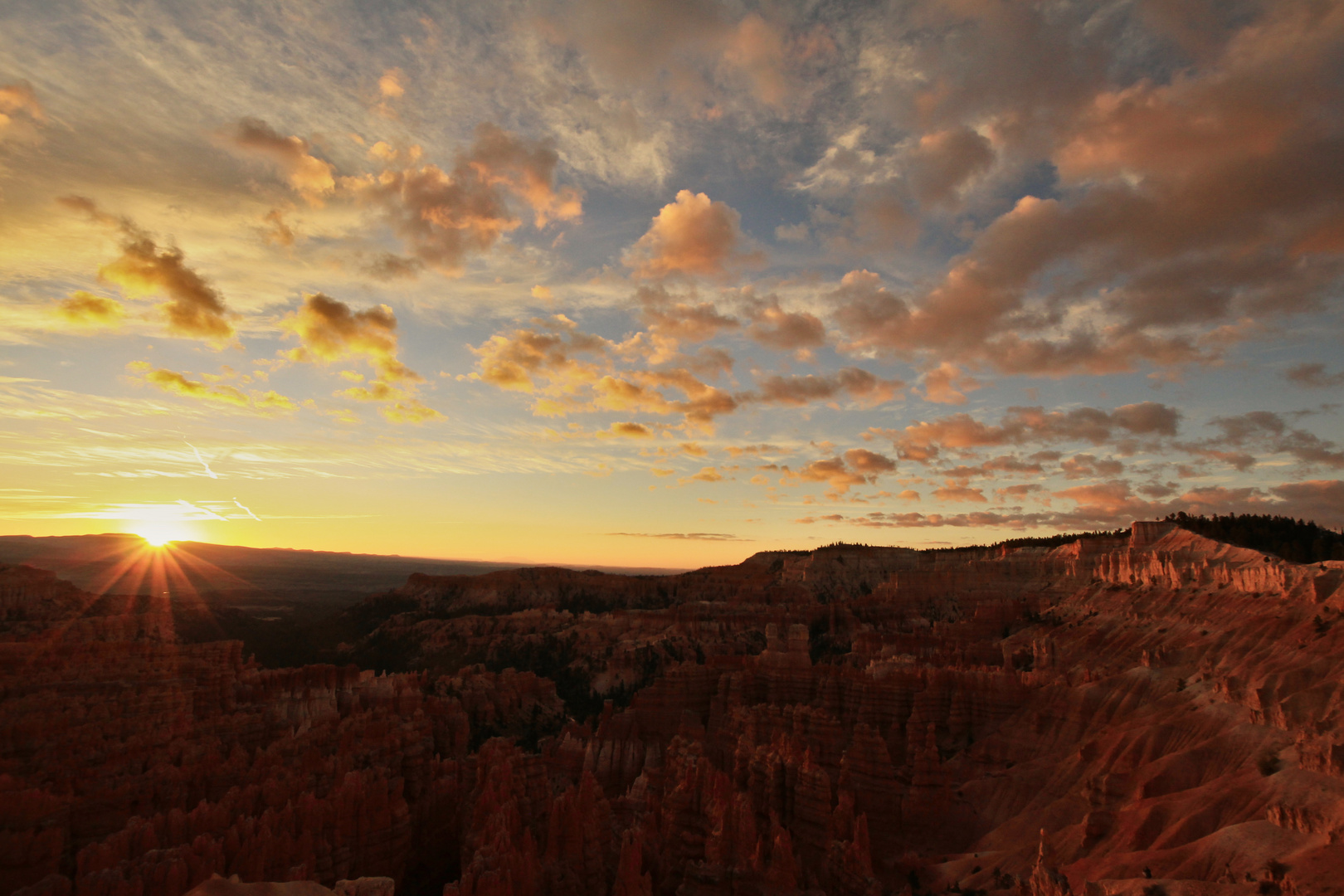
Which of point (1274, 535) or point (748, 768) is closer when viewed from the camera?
point (748, 768)

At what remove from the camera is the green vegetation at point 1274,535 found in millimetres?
84625

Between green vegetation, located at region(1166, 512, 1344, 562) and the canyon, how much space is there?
16477 mm

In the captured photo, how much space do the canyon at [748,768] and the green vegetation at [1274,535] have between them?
16.5 meters

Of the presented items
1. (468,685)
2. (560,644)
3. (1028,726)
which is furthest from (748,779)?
(560,644)

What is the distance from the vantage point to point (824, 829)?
1405 inches

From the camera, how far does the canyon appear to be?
2638 cm

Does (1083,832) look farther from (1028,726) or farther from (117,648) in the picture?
(117,648)

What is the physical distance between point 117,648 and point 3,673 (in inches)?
327

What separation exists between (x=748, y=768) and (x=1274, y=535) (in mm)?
97511

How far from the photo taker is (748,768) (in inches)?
1655

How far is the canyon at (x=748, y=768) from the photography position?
2638cm

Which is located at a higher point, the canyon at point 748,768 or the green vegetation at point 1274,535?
the green vegetation at point 1274,535

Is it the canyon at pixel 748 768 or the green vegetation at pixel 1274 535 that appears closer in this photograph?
the canyon at pixel 748 768

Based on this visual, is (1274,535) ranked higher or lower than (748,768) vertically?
higher
